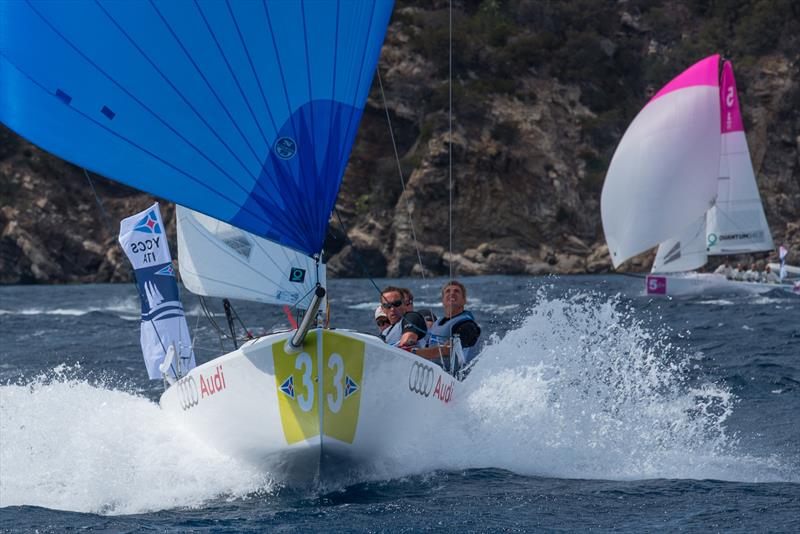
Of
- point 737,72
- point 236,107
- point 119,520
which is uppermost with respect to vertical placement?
point 737,72

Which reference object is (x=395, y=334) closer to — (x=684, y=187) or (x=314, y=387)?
(x=314, y=387)

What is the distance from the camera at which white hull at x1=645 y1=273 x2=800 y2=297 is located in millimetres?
28578

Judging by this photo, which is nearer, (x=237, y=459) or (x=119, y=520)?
(x=119, y=520)

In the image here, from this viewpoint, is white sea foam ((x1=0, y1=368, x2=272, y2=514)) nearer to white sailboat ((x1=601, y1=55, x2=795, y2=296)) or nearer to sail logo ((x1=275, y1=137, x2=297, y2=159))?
sail logo ((x1=275, y1=137, x2=297, y2=159))

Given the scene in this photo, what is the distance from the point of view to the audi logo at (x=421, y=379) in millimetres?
7470

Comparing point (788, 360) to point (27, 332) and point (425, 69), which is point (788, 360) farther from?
point (425, 69)

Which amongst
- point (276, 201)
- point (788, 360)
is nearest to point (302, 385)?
point (276, 201)

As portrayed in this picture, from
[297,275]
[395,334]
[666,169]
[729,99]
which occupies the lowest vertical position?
[395,334]

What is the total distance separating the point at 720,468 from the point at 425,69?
49031 millimetres

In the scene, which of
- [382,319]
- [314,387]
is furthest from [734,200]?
[314,387]

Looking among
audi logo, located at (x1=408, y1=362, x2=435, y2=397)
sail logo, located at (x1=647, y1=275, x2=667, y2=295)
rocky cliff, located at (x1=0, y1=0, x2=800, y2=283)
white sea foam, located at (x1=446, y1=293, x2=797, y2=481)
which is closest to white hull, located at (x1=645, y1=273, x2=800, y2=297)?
sail logo, located at (x1=647, y1=275, x2=667, y2=295)

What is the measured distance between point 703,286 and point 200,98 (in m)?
23.4

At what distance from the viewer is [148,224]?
1026cm

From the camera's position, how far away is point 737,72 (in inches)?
2047
